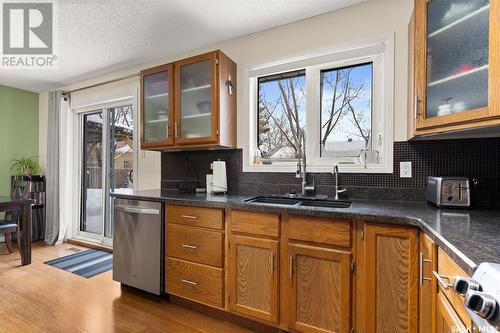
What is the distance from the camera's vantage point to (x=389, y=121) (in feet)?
6.51

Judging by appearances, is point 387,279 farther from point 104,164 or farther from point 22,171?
point 22,171

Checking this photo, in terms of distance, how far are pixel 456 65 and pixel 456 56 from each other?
5 cm

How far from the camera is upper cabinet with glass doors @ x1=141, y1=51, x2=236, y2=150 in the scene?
7.72 ft

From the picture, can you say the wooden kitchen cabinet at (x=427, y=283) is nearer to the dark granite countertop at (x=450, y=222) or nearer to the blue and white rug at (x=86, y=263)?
the dark granite countertop at (x=450, y=222)

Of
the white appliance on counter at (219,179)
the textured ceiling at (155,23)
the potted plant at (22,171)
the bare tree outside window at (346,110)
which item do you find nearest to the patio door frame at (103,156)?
the textured ceiling at (155,23)

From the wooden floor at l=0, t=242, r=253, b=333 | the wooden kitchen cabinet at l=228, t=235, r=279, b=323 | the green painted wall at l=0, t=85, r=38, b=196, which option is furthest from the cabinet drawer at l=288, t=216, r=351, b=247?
the green painted wall at l=0, t=85, r=38, b=196

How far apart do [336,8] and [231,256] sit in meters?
2.15

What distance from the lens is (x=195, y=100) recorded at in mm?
2523

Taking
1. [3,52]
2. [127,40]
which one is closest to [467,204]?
[127,40]

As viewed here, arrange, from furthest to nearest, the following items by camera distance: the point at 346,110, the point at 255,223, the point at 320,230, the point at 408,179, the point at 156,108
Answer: the point at 156,108, the point at 346,110, the point at 408,179, the point at 255,223, the point at 320,230

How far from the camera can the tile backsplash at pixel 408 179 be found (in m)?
1.69

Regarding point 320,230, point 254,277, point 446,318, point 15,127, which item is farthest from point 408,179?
point 15,127

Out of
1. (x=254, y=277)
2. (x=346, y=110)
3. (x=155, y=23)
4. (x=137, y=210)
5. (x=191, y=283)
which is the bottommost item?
(x=191, y=283)

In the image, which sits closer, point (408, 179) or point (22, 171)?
point (408, 179)
